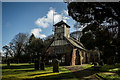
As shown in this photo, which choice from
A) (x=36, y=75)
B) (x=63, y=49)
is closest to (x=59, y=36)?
(x=63, y=49)

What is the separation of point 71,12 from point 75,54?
726 inches

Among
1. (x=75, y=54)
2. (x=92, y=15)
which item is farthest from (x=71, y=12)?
(x=75, y=54)

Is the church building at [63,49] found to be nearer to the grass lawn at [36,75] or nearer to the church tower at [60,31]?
the church tower at [60,31]

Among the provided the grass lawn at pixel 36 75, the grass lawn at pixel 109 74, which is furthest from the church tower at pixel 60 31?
the grass lawn at pixel 36 75

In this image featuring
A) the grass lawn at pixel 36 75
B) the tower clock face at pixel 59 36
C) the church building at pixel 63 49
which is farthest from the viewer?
the tower clock face at pixel 59 36

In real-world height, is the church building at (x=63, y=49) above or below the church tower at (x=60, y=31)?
below

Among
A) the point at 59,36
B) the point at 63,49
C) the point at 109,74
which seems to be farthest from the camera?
the point at 59,36

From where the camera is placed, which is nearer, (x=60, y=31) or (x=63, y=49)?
(x=63, y=49)

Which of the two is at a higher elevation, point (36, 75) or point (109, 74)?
point (36, 75)

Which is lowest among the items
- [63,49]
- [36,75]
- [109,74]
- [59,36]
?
[109,74]

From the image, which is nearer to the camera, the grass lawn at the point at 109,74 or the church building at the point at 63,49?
the grass lawn at the point at 109,74

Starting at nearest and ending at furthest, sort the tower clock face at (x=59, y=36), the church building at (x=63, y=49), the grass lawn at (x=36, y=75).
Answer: the grass lawn at (x=36, y=75) < the church building at (x=63, y=49) < the tower clock face at (x=59, y=36)

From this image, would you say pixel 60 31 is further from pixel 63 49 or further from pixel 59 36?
pixel 63 49

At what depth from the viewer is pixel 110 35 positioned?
427 inches
